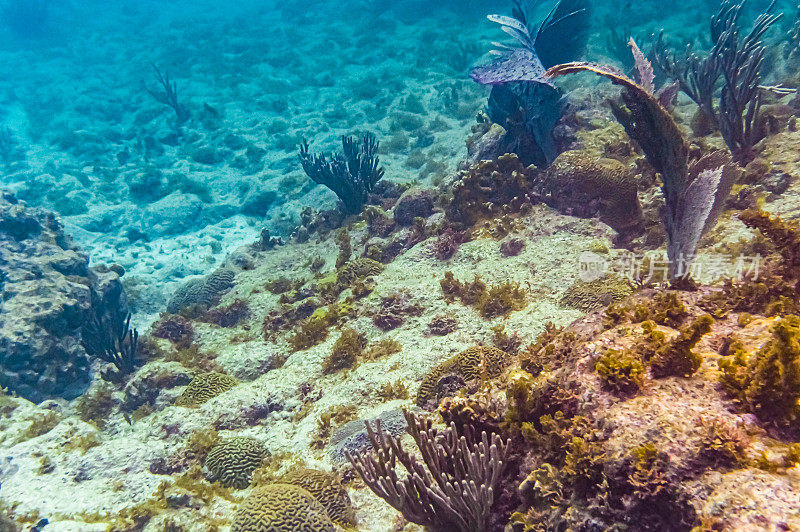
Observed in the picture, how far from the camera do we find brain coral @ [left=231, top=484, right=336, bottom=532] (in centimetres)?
349

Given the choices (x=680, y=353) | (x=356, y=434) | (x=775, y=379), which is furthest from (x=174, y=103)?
(x=775, y=379)

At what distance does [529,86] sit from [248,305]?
291 inches

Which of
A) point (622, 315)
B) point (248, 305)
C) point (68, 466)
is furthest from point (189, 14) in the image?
point (622, 315)

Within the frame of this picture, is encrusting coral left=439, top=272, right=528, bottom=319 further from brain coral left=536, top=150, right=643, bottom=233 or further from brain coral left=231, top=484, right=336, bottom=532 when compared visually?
brain coral left=231, top=484, right=336, bottom=532

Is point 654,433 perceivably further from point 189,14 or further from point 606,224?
point 189,14

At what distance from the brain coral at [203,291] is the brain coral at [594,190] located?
7.60m

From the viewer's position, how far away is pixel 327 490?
12.9 feet

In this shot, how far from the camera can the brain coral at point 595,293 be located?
4875 millimetres

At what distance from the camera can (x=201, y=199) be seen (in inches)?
568

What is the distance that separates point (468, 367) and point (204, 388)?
4.16 m

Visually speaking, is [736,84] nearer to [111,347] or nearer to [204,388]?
[204,388]

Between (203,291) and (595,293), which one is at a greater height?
(203,291)

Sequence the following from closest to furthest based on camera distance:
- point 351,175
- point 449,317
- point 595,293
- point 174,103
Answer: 1. point 595,293
2. point 449,317
3. point 351,175
4. point 174,103

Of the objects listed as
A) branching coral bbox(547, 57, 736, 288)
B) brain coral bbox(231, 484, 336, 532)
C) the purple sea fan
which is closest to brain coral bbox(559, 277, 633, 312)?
branching coral bbox(547, 57, 736, 288)
